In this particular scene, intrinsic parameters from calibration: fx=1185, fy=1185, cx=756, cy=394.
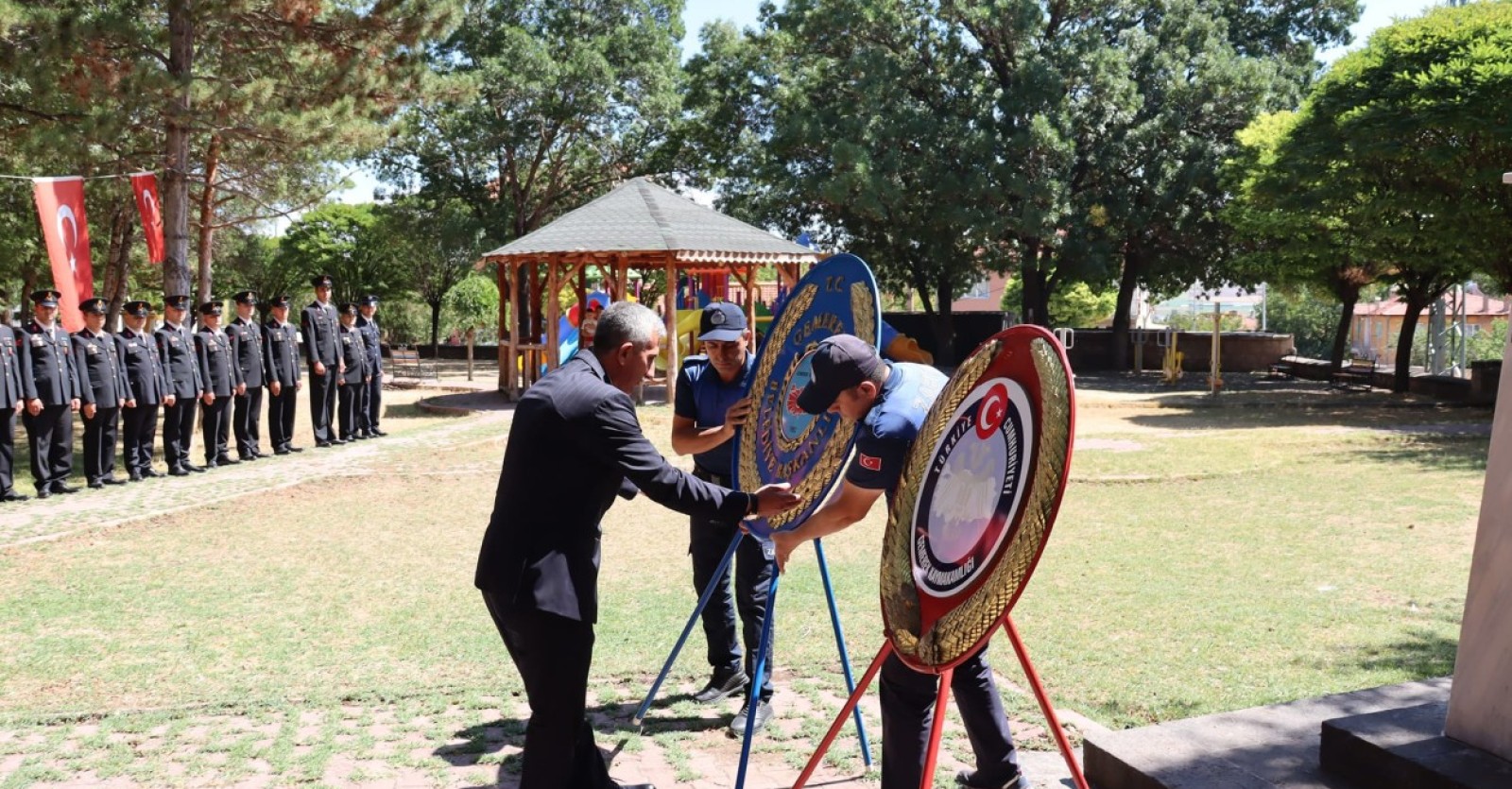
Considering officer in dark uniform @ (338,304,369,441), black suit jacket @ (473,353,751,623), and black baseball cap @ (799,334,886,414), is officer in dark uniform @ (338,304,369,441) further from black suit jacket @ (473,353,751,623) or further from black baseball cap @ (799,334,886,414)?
black baseball cap @ (799,334,886,414)

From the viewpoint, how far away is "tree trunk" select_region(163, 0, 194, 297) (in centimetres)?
1569

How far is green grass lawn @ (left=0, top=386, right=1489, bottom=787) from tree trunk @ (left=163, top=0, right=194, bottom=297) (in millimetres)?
6348

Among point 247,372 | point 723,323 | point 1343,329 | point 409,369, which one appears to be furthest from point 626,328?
point 1343,329

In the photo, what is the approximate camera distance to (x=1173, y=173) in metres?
32.2

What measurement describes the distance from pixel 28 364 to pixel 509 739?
977cm

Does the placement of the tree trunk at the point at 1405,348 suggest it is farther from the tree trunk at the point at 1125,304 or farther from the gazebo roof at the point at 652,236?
the gazebo roof at the point at 652,236

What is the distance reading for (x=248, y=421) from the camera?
50.9 feet

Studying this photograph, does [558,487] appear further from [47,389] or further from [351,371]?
[351,371]

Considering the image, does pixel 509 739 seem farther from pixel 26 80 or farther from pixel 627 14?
pixel 627 14

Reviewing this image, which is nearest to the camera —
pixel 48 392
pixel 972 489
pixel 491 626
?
pixel 972 489

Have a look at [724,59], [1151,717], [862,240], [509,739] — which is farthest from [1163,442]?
[724,59]

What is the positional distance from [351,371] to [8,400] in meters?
5.44

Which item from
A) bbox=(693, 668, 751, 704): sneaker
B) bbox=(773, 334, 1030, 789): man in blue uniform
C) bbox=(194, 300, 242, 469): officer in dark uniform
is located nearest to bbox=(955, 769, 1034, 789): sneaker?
bbox=(773, 334, 1030, 789): man in blue uniform

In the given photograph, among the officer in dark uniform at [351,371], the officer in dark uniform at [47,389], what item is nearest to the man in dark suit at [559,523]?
the officer in dark uniform at [47,389]
